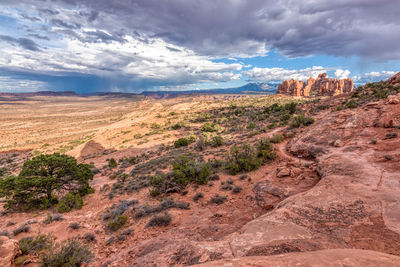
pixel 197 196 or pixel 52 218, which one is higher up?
pixel 197 196

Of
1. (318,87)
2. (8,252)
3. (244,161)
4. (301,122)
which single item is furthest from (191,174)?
(318,87)

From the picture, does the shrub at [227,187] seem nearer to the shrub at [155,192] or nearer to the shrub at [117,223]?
the shrub at [155,192]

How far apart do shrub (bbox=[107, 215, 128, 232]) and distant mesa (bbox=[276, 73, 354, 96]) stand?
268ft

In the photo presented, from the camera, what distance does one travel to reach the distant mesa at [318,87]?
73.0m

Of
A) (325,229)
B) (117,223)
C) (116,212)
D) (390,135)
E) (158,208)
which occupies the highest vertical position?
(390,135)

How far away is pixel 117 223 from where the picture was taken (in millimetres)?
7711

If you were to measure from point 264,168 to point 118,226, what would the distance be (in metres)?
8.49

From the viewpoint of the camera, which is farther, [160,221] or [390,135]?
[390,135]

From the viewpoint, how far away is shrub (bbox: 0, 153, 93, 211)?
1024 cm

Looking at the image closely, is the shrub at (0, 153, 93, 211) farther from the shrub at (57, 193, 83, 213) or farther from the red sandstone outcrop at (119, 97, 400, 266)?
the red sandstone outcrop at (119, 97, 400, 266)

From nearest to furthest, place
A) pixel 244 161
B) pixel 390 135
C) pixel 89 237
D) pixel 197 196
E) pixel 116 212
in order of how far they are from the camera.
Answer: pixel 89 237 → pixel 116 212 → pixel 390 135 → pixel 197 196 → pixel 244 161

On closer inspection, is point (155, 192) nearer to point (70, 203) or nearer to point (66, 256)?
point (70, 203)

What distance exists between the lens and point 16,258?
5113mm

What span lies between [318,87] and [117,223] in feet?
324
